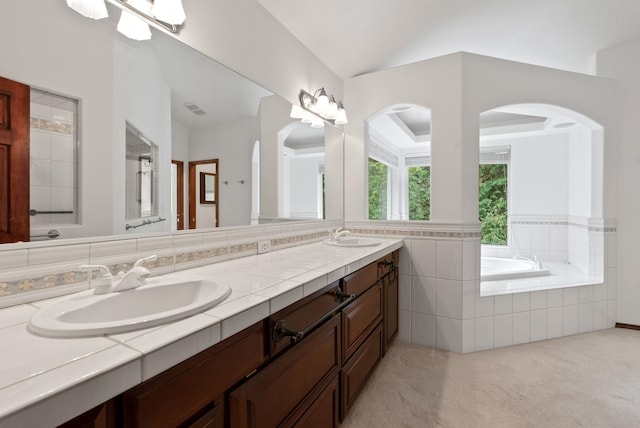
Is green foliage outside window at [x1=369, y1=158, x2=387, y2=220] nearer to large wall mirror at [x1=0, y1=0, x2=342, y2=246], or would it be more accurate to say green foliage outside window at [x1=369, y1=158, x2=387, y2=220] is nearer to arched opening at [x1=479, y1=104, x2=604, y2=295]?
arched opening at [x1=479, y1=104, x2=604, y2=295]

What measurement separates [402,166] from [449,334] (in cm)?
346

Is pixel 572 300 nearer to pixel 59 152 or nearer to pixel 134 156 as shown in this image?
pixel 134 156

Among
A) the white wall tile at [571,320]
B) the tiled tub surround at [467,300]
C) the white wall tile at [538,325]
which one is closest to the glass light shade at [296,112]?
the tiled tub surround at [467,300]

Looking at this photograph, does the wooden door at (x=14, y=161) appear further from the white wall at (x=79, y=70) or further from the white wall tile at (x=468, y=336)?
the white wall tile at (x=468, y=336)

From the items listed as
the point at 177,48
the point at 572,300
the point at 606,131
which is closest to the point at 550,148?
the point at 606,131

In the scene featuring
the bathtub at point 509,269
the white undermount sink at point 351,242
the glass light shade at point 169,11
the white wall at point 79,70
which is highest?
the glass light shade at point 169,11

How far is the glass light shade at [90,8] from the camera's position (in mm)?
965

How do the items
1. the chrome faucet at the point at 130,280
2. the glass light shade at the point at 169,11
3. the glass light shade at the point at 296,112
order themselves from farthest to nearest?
the glass light shade at the point at 296,112, the glass light shade at the point at 169,11, the chrome faucet at the point at 130,280

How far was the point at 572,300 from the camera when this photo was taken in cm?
254

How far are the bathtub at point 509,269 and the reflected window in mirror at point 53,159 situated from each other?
2.98 metres

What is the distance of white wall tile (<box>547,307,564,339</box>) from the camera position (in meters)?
2.48

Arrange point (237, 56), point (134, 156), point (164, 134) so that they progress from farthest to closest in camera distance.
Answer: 1. point (237, 56)
2. point (164, 134)
3. point (134, 156)

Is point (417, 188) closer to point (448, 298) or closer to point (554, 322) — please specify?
point (554, 322)

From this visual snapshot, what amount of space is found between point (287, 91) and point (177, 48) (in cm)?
88
